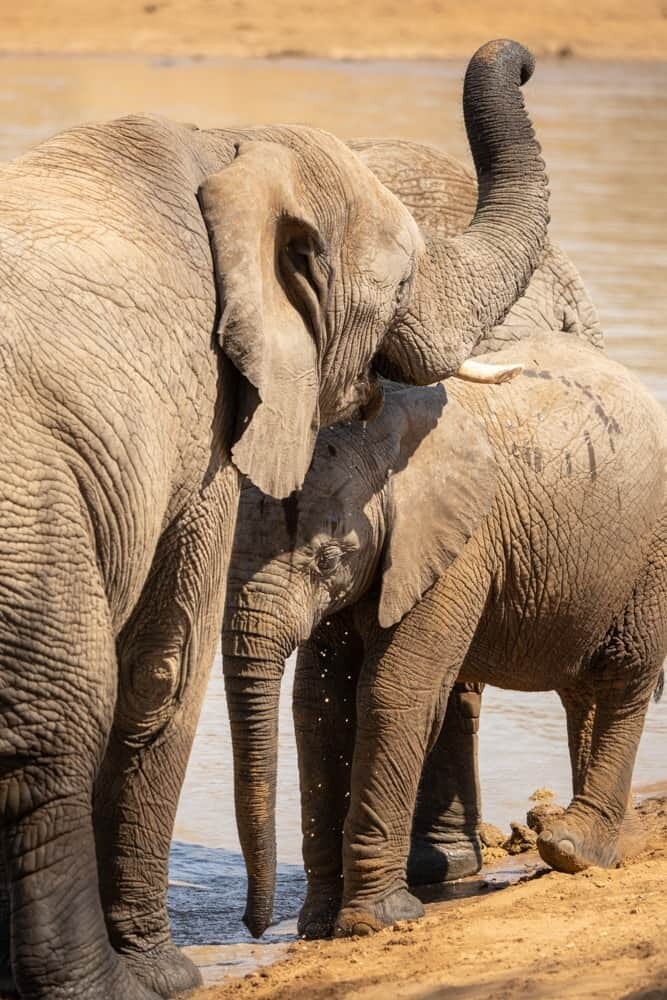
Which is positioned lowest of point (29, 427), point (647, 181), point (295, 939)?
point (295, 939)

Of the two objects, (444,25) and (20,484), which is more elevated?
(444,25)

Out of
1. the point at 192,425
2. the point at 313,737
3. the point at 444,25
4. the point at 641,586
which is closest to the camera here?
the point at 192,425

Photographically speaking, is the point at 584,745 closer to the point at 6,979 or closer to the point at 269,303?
the point at 6,979

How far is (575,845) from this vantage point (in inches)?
242

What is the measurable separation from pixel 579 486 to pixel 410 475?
726 mm

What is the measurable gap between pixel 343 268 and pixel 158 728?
1103 millimetres

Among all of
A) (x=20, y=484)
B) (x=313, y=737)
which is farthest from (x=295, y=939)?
(x=20, y=484)

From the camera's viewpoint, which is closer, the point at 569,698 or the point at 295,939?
the point at 295,939

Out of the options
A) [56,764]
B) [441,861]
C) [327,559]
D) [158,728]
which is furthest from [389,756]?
[56,764]

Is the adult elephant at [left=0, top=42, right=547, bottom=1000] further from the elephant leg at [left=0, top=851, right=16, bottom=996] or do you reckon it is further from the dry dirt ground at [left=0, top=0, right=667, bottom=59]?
the dry dirt ground at [left=0, top=0, right=667, bottom=59]

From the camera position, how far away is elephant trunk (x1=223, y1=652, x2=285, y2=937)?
5.40 meters

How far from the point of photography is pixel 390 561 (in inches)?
225

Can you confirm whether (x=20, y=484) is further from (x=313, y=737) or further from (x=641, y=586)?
(x=641, y=586)

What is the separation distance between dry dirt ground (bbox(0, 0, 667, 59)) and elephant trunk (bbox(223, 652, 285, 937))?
40.9 meters
